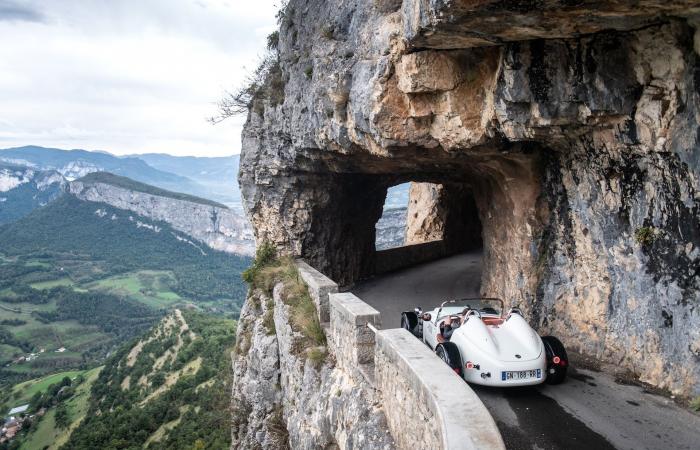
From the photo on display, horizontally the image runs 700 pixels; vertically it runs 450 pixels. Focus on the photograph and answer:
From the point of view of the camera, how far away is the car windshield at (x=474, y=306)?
8.88 metres

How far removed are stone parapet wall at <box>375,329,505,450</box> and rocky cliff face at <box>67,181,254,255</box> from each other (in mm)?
170507

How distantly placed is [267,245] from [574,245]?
10.1 metres

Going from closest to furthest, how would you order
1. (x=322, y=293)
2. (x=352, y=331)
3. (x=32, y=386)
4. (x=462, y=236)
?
(x=352, y=331) < (x=322, y=293) < (x=462, y=236) < (x=32, y=386)

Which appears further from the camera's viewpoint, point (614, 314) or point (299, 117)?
point (299, 117)

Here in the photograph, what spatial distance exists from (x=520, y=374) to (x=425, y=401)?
2286 millimetres

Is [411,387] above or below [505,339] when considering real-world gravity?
below

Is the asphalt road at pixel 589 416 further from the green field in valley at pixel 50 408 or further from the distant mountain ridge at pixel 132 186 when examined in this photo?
the distant mountain ridge at pixel 132 186

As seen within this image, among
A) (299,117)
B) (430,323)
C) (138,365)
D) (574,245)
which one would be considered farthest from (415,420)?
(138,365)

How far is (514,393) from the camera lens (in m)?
7.04

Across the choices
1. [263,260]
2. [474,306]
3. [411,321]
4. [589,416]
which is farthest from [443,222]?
[589,416]

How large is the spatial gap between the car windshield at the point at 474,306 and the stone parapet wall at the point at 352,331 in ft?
5.01

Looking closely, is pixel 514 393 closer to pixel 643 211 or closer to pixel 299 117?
pixel 643 211

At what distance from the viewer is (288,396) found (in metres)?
11.4

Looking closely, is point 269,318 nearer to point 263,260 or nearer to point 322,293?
point 263,260
